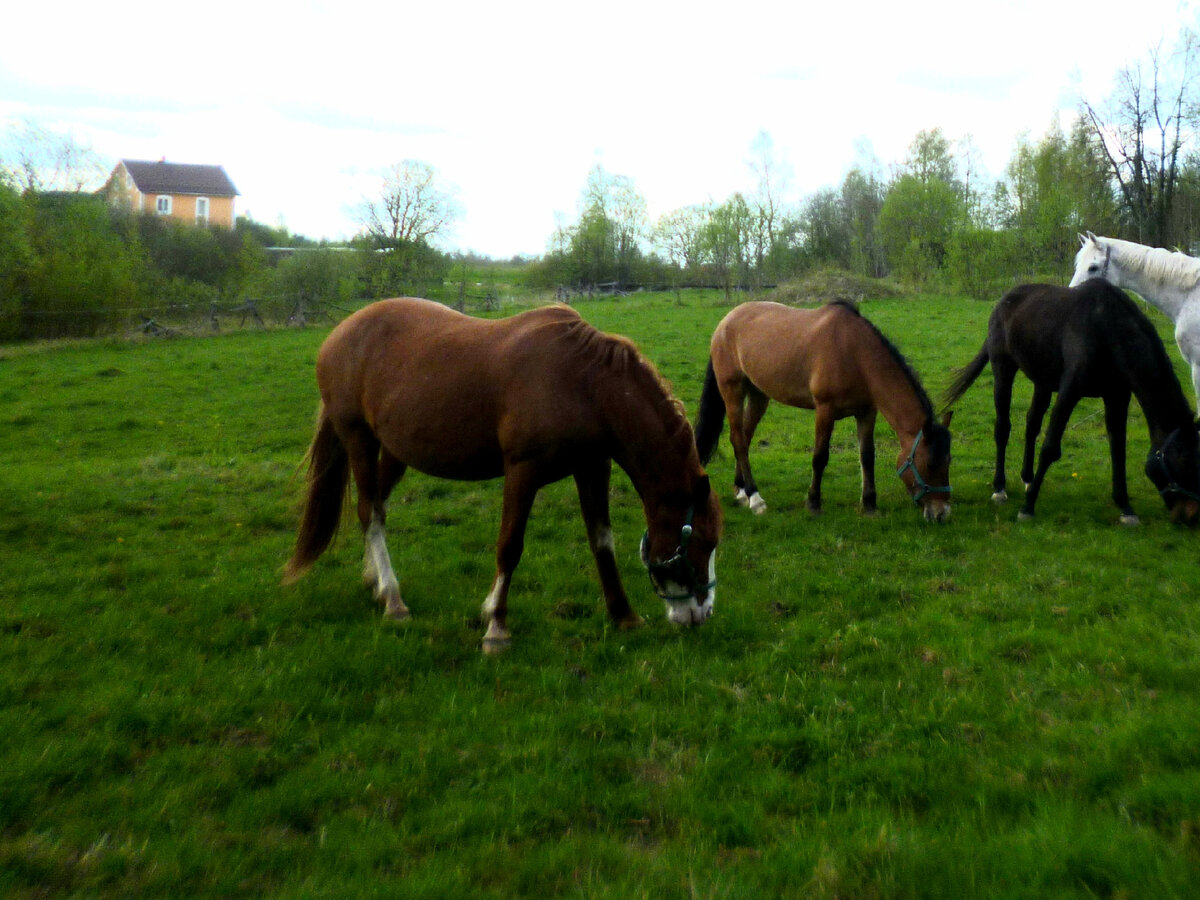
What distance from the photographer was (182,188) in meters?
70.6

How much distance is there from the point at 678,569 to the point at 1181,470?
4.96m

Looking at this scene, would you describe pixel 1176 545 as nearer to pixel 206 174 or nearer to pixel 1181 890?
pixel 1181 890

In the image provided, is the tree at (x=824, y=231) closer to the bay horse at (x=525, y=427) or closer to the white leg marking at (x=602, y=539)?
the bay horse at (x=525, y=427)

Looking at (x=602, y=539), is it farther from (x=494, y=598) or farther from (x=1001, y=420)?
(x=1001, y=420)

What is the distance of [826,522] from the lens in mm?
7453

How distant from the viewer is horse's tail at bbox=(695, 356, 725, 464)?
8.95 meters

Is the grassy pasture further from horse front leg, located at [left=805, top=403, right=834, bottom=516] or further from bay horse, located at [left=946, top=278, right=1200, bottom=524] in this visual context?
bay horse, located at [left=946, top=278, right=1200, bottom=524]

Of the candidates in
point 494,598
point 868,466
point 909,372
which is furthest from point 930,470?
point 494,598

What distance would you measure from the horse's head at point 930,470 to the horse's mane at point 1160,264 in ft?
11.9

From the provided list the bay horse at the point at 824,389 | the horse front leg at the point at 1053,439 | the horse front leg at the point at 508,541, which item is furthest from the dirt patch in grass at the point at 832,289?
the horse front leg at the point at 508,541

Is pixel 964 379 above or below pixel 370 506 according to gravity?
above

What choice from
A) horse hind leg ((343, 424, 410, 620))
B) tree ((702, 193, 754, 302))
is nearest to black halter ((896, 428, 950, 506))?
horse hind leg ((343, 424, 410, 620))

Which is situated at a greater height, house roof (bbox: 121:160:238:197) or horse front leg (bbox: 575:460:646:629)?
house roof (bbox: 121:160:238:197)

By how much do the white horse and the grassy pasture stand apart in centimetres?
271
